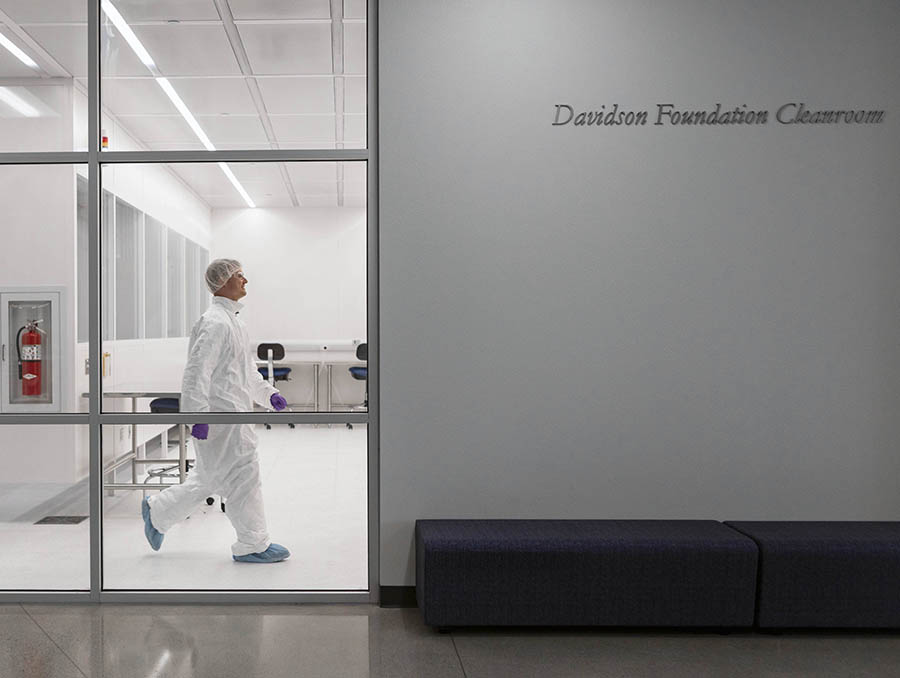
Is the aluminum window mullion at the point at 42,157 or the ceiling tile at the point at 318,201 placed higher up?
the aluminum window mullion at the point at 42,157

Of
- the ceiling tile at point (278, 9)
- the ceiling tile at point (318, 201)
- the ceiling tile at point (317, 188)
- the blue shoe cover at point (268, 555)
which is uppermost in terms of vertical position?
the ceiling tile at point (278, 9)

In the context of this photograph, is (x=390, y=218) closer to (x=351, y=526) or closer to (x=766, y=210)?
(x=351, y=526)

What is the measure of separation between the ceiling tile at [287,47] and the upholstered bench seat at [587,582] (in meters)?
2.30

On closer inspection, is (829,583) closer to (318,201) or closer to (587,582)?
(587,582)

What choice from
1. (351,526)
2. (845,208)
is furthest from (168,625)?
(845,208)

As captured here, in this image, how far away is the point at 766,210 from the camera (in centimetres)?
353

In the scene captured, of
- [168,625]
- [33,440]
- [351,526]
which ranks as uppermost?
[33,440]

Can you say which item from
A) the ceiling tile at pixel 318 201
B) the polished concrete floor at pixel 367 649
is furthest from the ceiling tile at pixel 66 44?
the polished concrete floor at pixel 367 649

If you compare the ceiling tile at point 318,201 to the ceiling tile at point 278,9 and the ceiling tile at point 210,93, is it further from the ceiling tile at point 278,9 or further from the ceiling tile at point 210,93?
the ceiling tile at point 278,9

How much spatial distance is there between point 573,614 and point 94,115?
3.21 metres

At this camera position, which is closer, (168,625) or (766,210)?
(168,625)

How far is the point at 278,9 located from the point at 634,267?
2104mm

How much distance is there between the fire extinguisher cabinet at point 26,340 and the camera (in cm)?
360

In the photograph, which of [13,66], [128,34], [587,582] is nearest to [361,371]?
[587,582]
